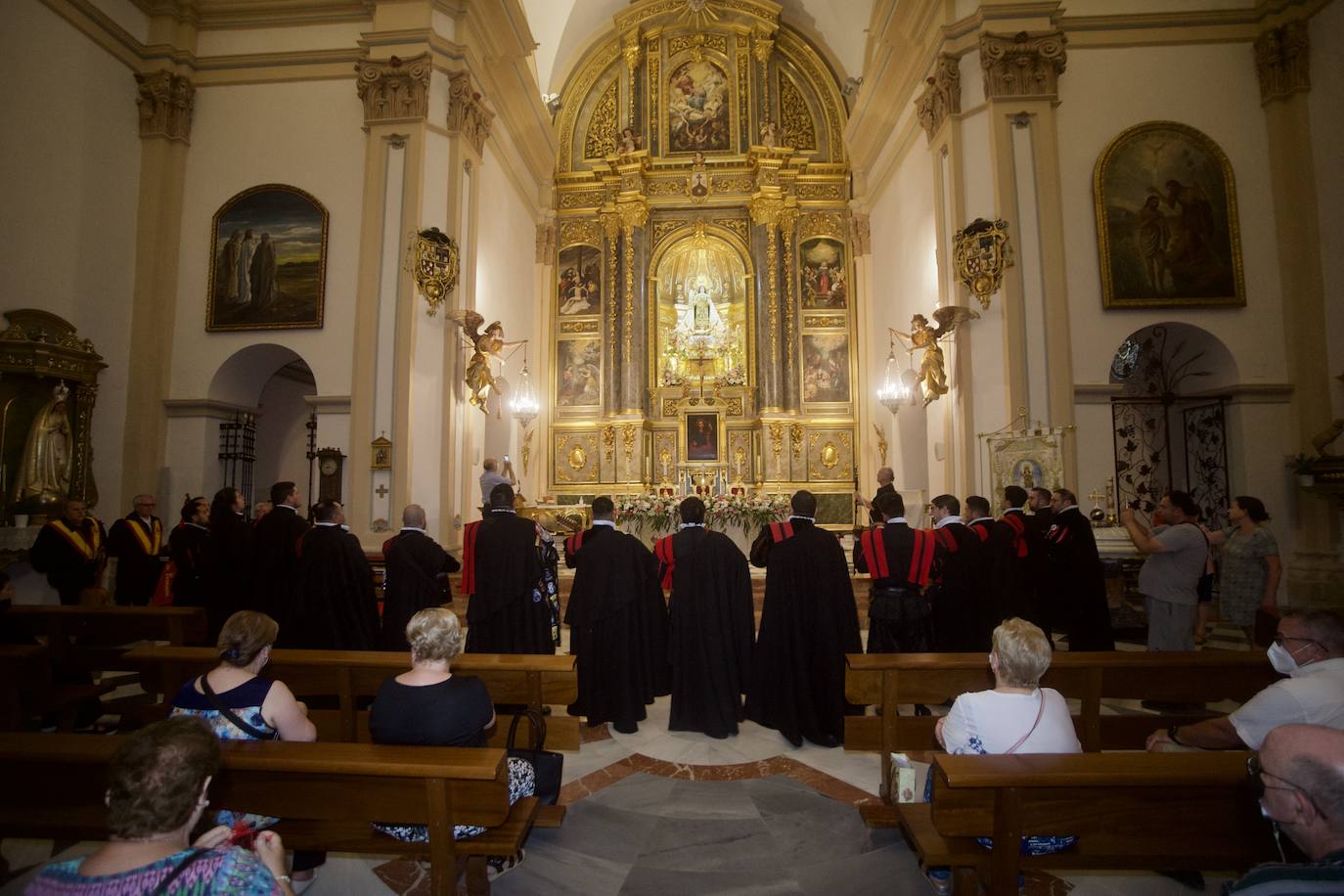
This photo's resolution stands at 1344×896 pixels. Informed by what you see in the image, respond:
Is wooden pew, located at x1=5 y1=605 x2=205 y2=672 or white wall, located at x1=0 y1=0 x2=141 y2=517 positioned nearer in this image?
wooden pew, located at x1=5 y1=605 x2=205 y2=672

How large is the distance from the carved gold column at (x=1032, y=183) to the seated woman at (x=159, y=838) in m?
9.51

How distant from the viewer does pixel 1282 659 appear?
9.25 feet

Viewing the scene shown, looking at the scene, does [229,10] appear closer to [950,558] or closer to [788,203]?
[788,203]

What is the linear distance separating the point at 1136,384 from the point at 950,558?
7771mm

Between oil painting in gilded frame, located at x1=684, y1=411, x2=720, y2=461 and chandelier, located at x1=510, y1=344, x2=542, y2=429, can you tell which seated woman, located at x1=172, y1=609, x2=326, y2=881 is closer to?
chandelier, located at x1=510, y1=344, x2=542, y2=429

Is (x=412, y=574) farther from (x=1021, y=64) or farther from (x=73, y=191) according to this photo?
(x=1021, y=64)

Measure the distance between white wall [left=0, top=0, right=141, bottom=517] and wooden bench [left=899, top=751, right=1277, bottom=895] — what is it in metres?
11.4

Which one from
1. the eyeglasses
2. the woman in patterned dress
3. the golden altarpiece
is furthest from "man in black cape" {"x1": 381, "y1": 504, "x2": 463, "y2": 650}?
the golden altarpiece

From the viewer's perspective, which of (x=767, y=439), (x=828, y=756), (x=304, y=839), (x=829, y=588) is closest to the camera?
(x=304, y=839)

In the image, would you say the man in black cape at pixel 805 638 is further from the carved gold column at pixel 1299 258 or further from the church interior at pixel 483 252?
the carved gold column at pixel 1299 258

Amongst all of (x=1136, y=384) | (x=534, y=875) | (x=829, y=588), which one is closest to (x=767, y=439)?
(x=1136, y=384)

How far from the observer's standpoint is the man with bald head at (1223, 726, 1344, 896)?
5.06ft

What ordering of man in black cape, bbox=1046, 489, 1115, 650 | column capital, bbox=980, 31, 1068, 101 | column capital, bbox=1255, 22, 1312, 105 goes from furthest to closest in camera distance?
column capital, bbox=980, 31, 1068, 101
column capital, bbox=1255, 22, 1312, 105
man in black cape, bbox=1046, 489, 1115, 650

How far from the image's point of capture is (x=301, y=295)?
10.5m
